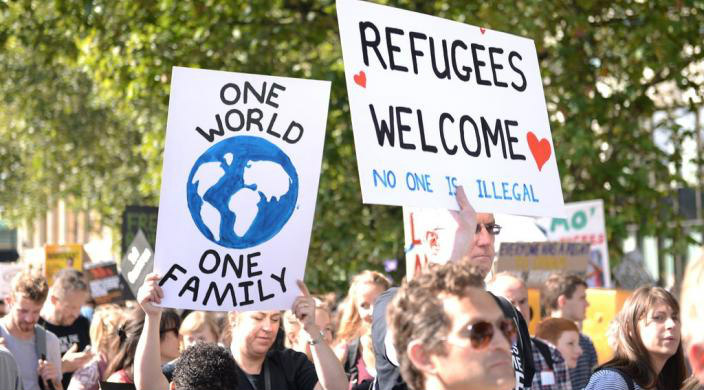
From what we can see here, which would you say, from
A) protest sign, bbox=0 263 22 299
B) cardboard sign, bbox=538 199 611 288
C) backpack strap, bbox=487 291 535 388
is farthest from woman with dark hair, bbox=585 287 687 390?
cardboard sign, bbox=538 199 611 288

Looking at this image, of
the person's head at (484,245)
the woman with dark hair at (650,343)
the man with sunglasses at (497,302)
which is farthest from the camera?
the woman with dark hair at (650,343)

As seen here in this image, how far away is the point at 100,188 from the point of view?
26.2 metres

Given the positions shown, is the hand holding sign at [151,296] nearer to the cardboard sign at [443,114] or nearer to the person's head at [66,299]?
the cardboard sign at [443,114]

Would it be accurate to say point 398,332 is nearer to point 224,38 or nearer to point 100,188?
point 224,38

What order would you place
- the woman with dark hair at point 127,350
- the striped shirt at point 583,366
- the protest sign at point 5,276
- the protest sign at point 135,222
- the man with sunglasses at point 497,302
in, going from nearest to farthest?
the man with sunglasses at point 497,302, the woman with dark hair at point 127,350, the striped shirt at point 583,366, the protest sign at point 5,276, the protest sign at point 135,222

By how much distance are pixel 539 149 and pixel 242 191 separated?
4.07 feet

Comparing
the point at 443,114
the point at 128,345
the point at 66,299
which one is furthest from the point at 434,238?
the point at 66,299

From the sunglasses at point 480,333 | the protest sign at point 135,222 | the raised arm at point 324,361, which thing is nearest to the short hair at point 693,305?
the sunglasses at point 480,333

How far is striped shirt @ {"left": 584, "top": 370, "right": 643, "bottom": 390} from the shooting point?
521 cm

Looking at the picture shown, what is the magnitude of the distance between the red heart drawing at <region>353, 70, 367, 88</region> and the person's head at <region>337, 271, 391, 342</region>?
3.18 metres

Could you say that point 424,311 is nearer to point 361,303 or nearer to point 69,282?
point 361,303

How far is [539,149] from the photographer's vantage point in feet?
16.6

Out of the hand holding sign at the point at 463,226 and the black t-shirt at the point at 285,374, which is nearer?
the hand holding sign at the point at 463,226

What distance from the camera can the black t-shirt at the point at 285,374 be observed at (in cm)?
568
